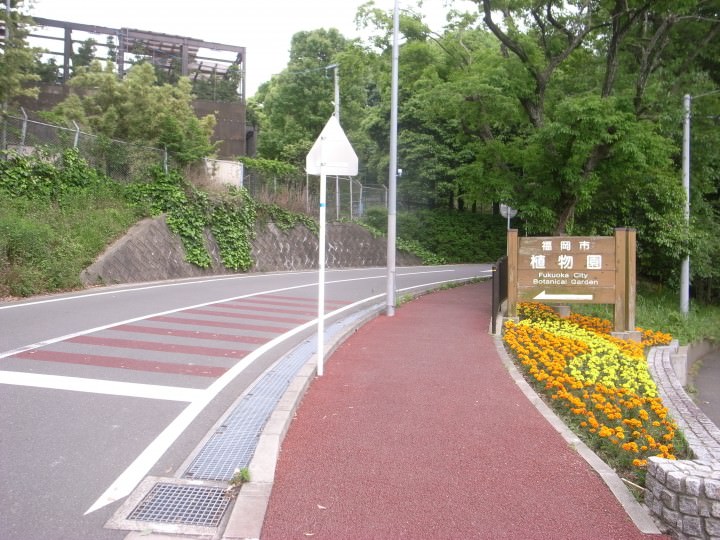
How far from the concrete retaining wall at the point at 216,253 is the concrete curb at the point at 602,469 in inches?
493

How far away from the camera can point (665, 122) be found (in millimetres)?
16234

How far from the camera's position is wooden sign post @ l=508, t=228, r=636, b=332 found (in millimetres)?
11102

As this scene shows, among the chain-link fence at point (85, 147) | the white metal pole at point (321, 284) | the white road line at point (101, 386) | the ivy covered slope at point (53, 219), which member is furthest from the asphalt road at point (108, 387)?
the chain-link fence at point (85, 147)

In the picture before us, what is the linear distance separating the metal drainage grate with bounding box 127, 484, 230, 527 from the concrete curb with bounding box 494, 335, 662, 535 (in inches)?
100

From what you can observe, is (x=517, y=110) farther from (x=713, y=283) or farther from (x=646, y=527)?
(x=646, y=527)

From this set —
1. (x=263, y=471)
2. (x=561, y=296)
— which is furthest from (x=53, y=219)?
(x=263, y=471)

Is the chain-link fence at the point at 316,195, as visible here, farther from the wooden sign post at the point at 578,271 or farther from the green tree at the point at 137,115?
the wooden sign post at the point at 578,271

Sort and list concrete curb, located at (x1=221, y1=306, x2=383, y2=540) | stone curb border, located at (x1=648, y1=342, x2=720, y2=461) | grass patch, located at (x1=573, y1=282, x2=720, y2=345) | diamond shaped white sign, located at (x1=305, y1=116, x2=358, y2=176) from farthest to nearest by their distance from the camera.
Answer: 1. grass patch, located at (x1=573, y1=282, x2=720, y2=345)
2. diamond shaped white sign, located at (x1=305, y1=116, x2=358, y2=176)
3. stone curb border, located at (x1=648, y1=342, x2=720, y2=461)
4. concrete curb, located at (x1=221, y1=306, x2=383, y2=540)

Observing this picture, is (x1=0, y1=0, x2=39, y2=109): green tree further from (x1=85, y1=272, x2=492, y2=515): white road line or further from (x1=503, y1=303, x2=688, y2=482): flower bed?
(x1=503, y1=303, x2=688, y2=482): flower bed

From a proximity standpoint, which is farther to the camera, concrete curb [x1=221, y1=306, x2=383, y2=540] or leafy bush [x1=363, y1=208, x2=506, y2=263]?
leafy bush [x1=363, y1=208, x2=506, y2=263]

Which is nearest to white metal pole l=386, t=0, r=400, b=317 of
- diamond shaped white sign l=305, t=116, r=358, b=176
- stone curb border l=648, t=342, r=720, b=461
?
stone curb border l=648, t=342, r=720, b=461

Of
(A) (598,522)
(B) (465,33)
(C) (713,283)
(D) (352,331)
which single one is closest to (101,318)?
(D) (352,331)

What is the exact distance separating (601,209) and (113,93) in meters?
17.2

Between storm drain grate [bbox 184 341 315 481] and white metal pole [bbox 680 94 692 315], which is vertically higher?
white metal pole [bbox 680 94 692 315]
